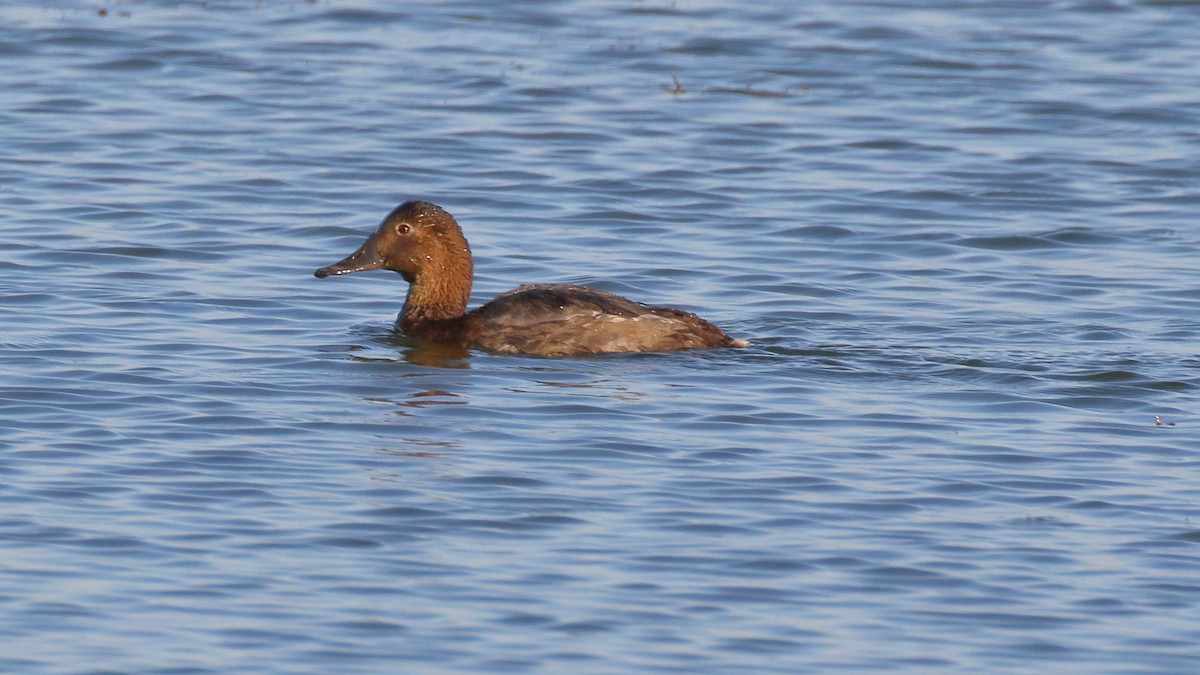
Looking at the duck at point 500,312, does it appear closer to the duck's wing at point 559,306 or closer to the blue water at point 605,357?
the duck's wing at point 559,306

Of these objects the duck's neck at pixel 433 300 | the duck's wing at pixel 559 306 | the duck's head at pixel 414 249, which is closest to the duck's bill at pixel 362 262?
the duck's head at pixel 414 249

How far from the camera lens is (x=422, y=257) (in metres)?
13.1

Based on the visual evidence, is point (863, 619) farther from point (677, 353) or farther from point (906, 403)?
point (677, 353)

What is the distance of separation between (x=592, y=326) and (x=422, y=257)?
4.92 ft

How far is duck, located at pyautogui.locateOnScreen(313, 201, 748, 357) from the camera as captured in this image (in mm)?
12102

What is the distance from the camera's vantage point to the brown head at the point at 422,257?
13055mm

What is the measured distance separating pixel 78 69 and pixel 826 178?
769 cm

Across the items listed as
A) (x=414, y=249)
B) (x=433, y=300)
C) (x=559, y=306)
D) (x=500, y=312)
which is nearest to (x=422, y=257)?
(x=414, y=249)

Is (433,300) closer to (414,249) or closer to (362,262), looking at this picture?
(414,249)

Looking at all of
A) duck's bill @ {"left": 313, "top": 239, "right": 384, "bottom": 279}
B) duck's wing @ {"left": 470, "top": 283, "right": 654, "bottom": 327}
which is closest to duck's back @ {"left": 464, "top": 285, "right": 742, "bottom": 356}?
duck's wing @ {"left": 470, "top": 283, "right": 654, "bottom": 327}

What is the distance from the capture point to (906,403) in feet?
36.7

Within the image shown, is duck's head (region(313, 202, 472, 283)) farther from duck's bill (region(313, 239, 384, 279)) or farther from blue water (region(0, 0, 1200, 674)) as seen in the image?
blue water (region(0, 0, 1200, 674))

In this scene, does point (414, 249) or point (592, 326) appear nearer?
point (592, 326)

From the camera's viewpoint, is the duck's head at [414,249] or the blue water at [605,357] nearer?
the blue water at [605,357]
